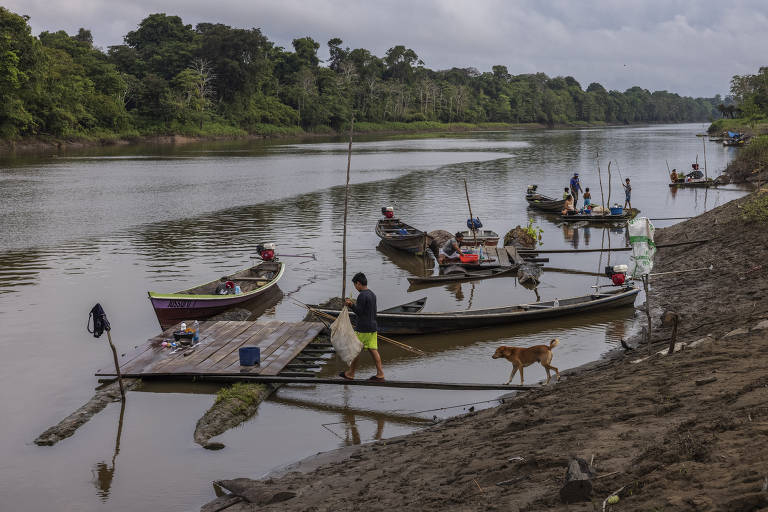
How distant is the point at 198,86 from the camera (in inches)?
3910

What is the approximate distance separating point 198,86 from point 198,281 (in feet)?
280

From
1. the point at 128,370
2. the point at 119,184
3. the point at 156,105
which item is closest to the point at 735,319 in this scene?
the point at 128,370

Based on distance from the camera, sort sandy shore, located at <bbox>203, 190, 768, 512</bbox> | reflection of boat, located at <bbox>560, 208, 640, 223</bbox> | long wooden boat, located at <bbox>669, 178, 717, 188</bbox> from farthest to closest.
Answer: long wooden boat, located at <bbox>669, 178, 717, 188</bbox> → reflection of boat, located at <bbox>560, 208, 640, 223</bbox> → sandy shore, located at <bbox>203, 190, 768, 512</bbox>

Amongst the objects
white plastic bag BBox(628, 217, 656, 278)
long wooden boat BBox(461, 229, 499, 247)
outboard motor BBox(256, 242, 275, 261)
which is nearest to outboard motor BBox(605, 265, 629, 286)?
white plastic bag BBox(628, 217, 656, 278)

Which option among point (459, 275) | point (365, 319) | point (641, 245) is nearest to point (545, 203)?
point (459, 275)

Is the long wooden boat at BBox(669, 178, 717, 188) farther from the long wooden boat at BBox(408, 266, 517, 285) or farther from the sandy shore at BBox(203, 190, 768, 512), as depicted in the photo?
the sandy shore at BBox(203, 190, 768, 512)

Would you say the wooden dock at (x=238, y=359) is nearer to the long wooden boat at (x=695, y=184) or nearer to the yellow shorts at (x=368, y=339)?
the yellow shorts at (x=368, y=339)

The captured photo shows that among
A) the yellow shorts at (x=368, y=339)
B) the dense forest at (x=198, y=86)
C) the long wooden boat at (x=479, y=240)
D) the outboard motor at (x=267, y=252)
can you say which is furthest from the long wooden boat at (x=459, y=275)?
the dense forest at (x=198, y=86)

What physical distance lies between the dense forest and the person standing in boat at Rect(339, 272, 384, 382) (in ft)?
185

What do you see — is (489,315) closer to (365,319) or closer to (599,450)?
(365,319)

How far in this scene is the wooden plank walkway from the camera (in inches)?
484

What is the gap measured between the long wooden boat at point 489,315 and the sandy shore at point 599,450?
4.24 metres

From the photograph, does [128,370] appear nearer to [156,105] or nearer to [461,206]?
[461,206]

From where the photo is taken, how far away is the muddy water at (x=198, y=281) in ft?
31.9
